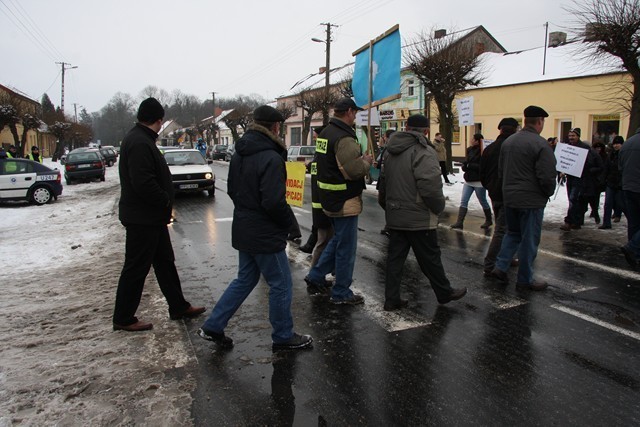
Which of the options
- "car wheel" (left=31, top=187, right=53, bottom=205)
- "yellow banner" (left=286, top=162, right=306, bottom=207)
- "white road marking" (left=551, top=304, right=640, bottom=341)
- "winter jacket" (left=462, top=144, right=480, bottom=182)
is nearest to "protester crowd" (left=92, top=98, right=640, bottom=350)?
"white road marking" (left=551, top=304, right=640, bottom=341)

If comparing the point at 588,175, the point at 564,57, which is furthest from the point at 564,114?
the point at 588,175

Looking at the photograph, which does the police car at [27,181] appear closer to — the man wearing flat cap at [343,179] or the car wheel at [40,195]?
the car wheel at [40,195]

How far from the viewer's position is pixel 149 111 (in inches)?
170

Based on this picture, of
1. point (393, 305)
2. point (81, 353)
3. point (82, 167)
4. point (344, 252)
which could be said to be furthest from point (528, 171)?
point (82, 167)

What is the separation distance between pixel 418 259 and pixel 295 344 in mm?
1637

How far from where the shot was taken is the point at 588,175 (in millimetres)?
9602

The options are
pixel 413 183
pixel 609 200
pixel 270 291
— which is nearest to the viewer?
pixel 270 291

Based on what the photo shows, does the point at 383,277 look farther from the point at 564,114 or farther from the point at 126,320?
the point at 564,114

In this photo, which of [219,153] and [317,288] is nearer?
[317,288]

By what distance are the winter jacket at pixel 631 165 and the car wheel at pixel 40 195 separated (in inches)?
624

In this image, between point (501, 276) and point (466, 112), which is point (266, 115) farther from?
point (466, 112)

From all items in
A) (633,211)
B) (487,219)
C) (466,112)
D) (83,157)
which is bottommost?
(487,219)

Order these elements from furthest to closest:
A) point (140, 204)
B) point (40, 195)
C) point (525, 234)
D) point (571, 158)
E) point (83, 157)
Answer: point (83, 157), point (40, 195), point (571, 158), point (525, 234), point (140, 204)

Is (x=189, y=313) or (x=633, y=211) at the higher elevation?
(x=633, y=211)
